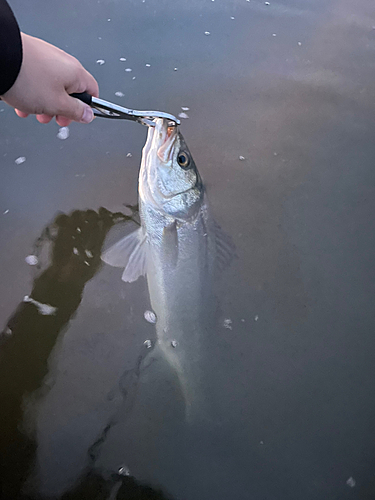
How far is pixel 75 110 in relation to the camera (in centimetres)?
105

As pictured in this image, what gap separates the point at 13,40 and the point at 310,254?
1.62 m

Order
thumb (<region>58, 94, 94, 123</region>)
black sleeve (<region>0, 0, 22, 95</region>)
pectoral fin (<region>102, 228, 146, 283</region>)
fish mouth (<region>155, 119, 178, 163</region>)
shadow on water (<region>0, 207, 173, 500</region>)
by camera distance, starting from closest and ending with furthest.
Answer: black sleeve (<region>0, 0, 22, 95</region>)
thumb (<region>58, 94, 94, 123</region>)
shadow on water (<region>0, 207, 173, 500</region>)
fish mouth (<region>155, 119, 178, 163</region>)
pectoral fin (<region>102, 228, 146, 283</region>)

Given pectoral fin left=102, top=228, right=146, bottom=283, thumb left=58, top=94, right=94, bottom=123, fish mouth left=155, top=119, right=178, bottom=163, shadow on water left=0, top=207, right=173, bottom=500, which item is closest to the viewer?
thumb left=58, top=94, right=94, bottom=123

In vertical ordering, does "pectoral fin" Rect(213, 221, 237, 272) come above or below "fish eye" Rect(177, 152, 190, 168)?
below

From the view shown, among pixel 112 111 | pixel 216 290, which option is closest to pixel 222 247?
pixel 216 290

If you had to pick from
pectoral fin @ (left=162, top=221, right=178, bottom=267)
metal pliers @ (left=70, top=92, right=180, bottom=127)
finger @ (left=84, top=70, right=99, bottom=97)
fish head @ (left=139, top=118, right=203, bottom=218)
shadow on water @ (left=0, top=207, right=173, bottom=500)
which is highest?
finger @ (left=84, top=70, right=99, bottom=97)

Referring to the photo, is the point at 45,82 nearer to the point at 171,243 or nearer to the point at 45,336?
the point at 171,243

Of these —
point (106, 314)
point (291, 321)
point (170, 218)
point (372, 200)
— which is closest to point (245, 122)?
point (372, 200)

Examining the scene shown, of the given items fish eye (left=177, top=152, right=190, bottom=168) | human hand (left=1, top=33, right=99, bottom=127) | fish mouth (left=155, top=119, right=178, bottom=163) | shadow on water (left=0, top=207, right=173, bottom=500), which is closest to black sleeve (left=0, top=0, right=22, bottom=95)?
human hand (left=1, top=33, right=99, bottom=127)

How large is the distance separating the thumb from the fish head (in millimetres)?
407

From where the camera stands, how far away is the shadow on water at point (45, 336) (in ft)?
4.25

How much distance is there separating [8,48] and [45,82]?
0.12m

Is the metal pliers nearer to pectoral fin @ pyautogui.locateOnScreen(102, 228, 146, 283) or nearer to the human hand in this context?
the human hand

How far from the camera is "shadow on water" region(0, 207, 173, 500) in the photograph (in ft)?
4.25
